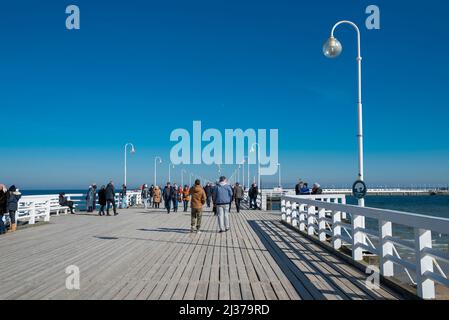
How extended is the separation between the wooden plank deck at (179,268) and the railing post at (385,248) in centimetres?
42

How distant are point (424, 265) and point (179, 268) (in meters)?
4.12

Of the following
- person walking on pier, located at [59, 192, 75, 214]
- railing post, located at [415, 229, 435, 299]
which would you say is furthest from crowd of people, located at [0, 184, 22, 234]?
railing post, located at [415, 229, 435, 299]

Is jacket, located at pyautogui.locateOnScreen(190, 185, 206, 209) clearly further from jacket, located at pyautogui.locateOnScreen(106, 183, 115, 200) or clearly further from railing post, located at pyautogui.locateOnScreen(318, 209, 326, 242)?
jacket, located at pyautogui.locateOnScreen(106, 183, 115, 200)

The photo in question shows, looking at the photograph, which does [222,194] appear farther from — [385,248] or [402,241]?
[402,241]

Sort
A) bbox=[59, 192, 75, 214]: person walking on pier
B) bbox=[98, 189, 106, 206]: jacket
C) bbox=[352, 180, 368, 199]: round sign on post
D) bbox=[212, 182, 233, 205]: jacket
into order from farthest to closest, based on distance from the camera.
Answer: bbox=[59, 192, 75, 214]: person walking on pier
bbox=[98, 189, 106, 206]: jacket
bbox=[212, 182, 233, 205]: jacket
bbox=[352, 180, 368, 199]: round sign on post

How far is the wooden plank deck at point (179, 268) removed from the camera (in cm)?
558

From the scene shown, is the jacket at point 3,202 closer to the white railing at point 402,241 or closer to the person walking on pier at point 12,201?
the person walking on pier at point 12,201

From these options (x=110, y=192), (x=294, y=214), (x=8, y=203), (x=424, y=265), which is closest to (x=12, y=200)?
(x=8, y=203)

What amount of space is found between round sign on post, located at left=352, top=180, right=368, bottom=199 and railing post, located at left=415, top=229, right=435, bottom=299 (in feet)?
14.1

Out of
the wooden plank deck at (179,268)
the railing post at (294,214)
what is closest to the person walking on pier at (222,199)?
the wooden plank deck at (179,268)

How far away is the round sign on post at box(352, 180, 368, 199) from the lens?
9.42 metres
